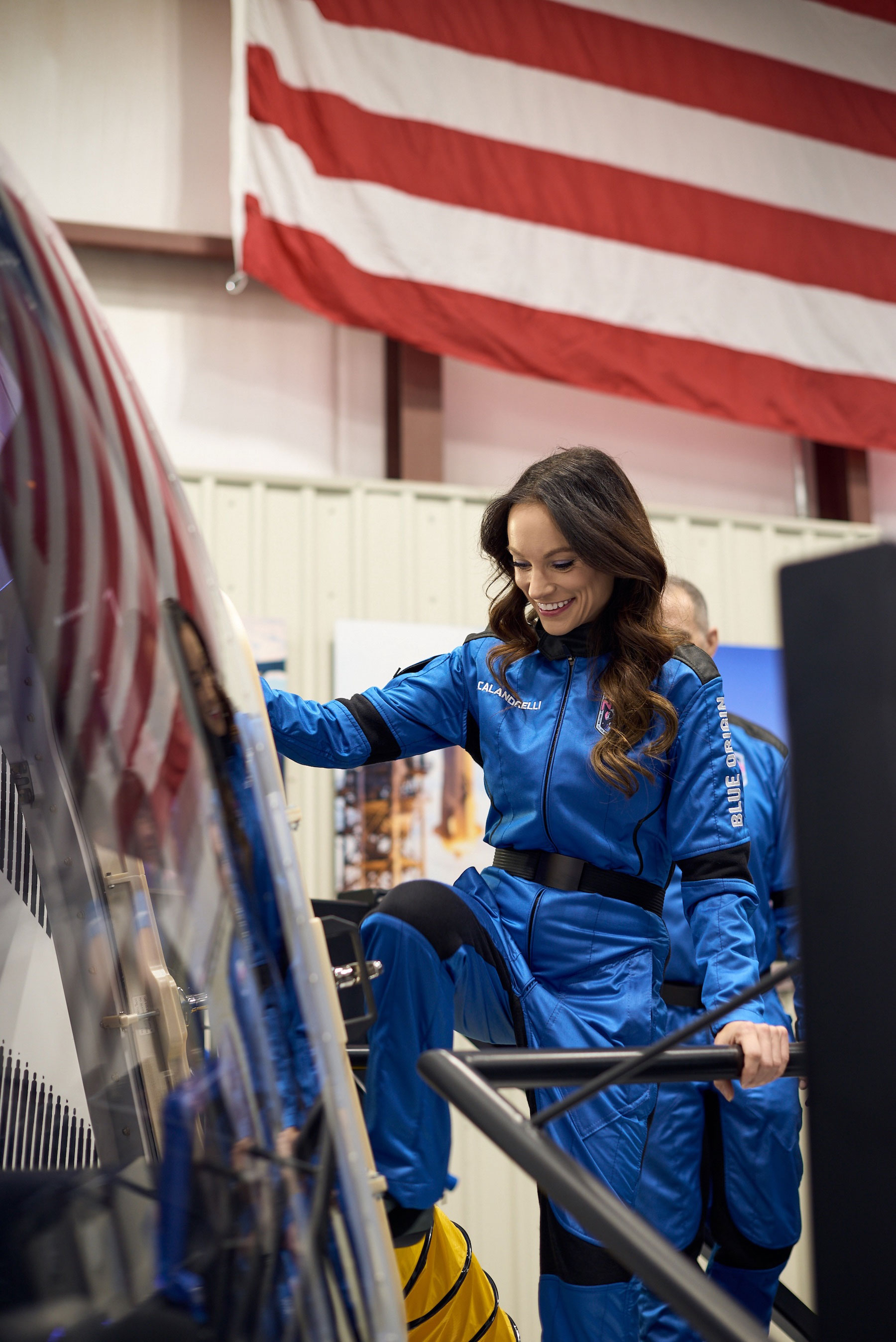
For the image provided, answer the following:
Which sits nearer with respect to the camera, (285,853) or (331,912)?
(285,853)

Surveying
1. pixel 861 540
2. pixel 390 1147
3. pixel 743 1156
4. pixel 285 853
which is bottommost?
pixel 743 1156

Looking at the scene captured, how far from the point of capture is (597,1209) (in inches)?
28.4

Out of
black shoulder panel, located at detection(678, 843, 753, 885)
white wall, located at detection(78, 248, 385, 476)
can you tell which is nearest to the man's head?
black shoulder panel, located at detection(678, 843, 753, 885)

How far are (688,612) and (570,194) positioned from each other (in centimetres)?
210

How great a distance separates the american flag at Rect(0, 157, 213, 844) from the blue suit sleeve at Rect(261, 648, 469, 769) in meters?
0.60

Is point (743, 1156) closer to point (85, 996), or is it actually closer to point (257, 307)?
point (85, 996)

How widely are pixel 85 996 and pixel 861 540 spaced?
11.5 feet

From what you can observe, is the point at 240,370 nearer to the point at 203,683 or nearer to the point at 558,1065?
the point at 203,683

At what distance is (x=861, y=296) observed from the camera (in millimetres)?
4156

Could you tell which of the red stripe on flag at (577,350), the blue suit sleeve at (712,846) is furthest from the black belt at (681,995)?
the red stripe on flag at (577,350)

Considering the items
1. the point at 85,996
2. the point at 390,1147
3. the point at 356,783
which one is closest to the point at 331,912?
the point at 390,1147

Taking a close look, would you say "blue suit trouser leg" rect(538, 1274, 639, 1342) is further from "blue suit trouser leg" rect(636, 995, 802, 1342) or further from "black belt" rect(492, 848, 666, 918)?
"blue suit trouser leg" rect(636, 995, 802, 1342)

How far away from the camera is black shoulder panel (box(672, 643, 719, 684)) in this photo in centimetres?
152

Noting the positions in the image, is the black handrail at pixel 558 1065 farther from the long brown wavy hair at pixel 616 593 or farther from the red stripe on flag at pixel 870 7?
the red stripe on flag at pixel 870 7
